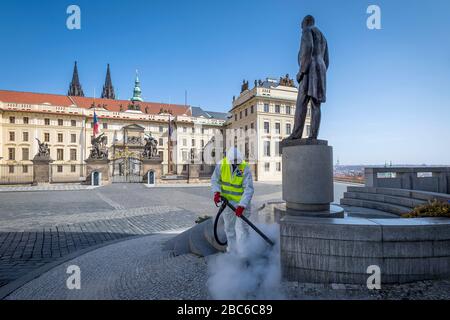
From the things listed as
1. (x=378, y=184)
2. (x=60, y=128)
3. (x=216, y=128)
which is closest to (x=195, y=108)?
(x=216, y=128)

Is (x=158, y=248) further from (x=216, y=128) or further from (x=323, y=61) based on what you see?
(x=216, y=128)

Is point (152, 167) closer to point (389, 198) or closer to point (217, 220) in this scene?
point (389, 198)

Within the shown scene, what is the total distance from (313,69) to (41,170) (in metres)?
32.0

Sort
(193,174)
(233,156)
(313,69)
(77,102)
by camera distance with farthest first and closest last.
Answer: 1. (77,102)
2. (193,174)
3. (313,69)
4. (233,156)

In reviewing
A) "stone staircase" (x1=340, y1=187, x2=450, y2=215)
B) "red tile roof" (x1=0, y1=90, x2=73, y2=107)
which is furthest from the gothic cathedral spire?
"stone staircase" (x1=340, y1=187, x2=450, y2=215)

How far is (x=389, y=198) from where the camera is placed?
24.1ft

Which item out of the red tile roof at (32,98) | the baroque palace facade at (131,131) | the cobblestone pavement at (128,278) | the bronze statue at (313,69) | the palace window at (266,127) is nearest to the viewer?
the cobblestone pavement at (128,278)

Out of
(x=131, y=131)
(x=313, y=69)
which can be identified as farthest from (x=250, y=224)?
(x=131, y=131)

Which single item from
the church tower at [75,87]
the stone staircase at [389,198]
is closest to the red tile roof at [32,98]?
the church tower at [75,87]

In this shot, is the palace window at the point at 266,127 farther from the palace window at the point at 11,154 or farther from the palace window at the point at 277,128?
the palace window at the point at 11,154

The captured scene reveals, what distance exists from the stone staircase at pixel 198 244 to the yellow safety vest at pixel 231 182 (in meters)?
1.11

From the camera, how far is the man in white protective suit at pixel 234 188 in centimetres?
407

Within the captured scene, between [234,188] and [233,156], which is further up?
[233,156]

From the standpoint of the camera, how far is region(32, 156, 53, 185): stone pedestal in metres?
27.2
